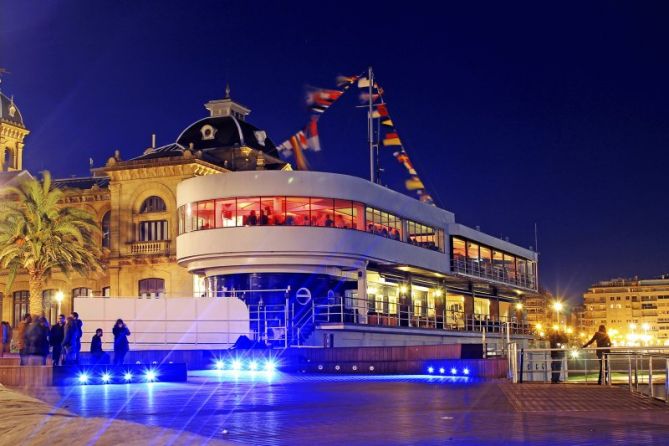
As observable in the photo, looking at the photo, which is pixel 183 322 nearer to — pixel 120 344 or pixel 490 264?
pixel 120 344

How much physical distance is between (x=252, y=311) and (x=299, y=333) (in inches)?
104

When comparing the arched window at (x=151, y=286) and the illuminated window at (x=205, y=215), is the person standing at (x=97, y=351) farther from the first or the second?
the arched window at (x=151, y=286)

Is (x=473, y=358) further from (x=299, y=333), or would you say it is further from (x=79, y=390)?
(x=79, y=390)

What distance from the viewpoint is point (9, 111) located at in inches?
4146

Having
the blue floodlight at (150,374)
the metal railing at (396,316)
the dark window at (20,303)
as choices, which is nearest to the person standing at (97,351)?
the blue floodlight at (150,374)

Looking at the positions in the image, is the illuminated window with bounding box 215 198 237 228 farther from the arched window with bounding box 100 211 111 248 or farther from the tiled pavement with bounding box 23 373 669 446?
the arched window with bounding box 100 211 111 248

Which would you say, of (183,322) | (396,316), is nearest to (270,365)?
(183,322)

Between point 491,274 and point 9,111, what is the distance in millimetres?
62929

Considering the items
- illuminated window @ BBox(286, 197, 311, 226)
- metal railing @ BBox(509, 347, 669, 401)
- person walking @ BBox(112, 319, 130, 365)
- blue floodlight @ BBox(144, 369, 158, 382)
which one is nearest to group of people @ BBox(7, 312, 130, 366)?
person walking @ BBox(112, 319, 130, 365)

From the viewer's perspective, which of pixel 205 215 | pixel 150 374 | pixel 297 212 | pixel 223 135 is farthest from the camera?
pixel 223 135

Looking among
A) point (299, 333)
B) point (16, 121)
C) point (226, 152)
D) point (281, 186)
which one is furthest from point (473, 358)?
point (16, 121)

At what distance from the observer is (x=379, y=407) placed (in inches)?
708

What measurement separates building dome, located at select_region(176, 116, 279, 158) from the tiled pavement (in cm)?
4618

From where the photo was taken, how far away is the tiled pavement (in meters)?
13.2
